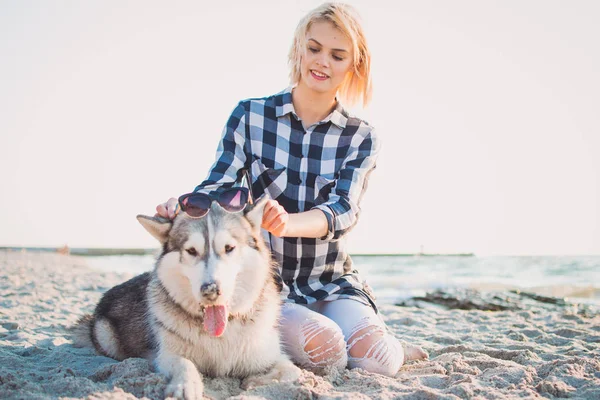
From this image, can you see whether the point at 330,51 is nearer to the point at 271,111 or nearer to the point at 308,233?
the point at 271,111

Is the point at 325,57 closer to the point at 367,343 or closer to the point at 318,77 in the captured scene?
the point at 318,77

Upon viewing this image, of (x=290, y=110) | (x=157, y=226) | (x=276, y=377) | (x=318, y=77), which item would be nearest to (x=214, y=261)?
(x=157, y=226)

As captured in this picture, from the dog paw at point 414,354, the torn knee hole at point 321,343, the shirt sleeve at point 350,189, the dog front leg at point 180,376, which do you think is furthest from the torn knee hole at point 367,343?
the dog front leg at point 180,376

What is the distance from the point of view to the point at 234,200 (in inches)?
104

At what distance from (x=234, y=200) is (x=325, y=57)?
128 cm

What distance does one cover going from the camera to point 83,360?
10.5 ft

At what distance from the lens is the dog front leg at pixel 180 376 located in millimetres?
2236

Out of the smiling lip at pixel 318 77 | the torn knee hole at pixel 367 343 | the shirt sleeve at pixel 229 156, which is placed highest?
the smiling lip at pixel 318 77

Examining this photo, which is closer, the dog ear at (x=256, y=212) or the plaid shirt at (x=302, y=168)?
the dog ear at (x=256, y=212)

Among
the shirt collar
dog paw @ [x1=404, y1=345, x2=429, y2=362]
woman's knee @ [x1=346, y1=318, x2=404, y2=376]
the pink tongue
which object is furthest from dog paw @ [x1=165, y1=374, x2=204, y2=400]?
the shirt collar

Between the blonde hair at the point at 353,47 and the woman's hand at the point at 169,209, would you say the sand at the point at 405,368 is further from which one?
the blonde hair at the point at 353,47

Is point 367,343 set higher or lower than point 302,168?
lower

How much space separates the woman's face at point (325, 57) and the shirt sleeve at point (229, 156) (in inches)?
21.9

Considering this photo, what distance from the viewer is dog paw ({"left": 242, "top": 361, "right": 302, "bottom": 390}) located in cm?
263
